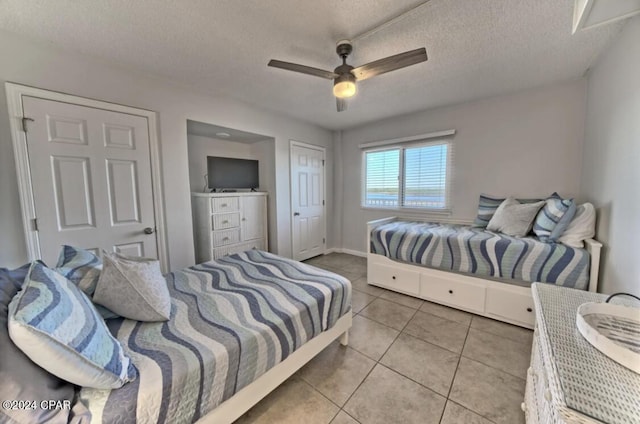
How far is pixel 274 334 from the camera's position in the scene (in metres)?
1.30

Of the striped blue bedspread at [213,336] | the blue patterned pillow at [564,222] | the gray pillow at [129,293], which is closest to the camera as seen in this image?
the striped blue bedspread at [213,336]

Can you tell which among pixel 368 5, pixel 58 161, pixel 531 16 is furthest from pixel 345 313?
pixel 58 161

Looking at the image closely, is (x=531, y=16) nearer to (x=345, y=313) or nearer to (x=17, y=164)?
(x=345, y=313)

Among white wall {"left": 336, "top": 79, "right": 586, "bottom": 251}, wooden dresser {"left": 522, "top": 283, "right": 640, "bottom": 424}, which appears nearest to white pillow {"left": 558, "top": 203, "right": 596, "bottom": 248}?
white wall {"left": 336, "top": 79, "right": 586, "bottom": 251}

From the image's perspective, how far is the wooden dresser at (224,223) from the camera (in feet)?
9.66

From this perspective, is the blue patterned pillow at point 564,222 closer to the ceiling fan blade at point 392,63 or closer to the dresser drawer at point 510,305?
the dresser drawer at point 510,305

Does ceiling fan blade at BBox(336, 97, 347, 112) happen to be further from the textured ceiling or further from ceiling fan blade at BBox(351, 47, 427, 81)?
the textured ceiling

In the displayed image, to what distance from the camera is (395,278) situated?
288 cm

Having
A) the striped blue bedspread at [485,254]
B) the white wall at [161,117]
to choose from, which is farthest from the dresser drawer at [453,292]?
the white wall at [161,117]

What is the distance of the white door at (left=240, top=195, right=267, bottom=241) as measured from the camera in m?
3.29

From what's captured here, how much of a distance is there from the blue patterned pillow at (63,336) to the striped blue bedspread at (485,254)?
2538mm

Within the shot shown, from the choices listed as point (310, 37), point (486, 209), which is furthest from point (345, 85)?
point (486, 209)

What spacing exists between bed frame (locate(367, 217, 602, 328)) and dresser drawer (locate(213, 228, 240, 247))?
179 cm

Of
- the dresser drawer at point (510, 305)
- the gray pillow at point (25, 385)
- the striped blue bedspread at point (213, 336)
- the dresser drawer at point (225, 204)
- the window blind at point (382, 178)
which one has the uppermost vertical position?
the window blind at point (382, 178)
